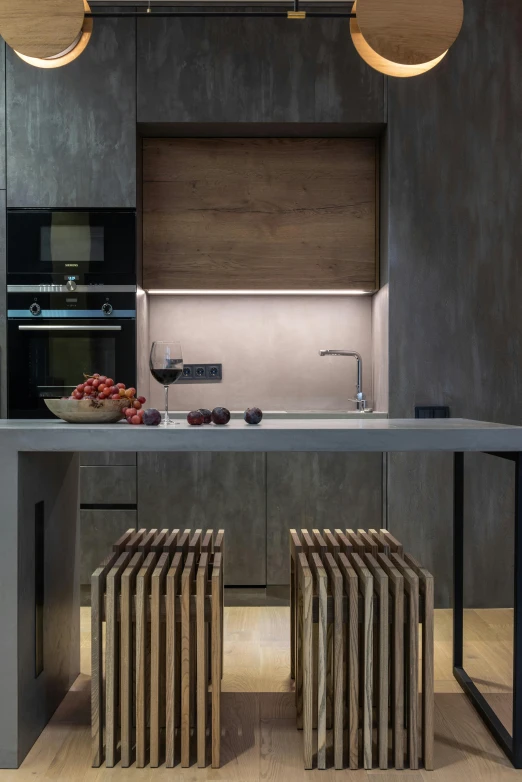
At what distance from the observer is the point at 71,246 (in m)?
3.55

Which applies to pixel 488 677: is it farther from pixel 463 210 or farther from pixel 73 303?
pixel 73 303

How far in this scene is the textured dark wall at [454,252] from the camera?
3.46m

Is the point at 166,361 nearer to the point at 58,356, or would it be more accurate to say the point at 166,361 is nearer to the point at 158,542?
the point at 158,542

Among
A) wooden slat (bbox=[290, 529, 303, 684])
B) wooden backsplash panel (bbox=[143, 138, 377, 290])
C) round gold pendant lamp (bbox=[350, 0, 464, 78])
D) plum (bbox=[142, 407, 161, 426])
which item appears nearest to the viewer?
round gold pendant lamp (bbox=[350, 0, 464, 78])

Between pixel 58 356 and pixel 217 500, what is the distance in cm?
108

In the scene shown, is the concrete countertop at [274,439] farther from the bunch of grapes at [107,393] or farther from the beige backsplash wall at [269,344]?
the beige backsplash wall at [269,344]

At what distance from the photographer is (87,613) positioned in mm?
3385

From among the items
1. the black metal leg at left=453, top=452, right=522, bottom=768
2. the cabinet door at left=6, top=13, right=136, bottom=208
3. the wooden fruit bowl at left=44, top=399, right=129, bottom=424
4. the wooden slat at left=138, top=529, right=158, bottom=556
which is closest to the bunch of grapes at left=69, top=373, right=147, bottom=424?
the wooden fruit bowl at left=44, top=399, right=129, bottom=424

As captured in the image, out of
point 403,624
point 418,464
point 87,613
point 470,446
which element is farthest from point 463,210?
point 87,613

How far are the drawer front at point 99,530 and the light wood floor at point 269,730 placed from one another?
0.43 m

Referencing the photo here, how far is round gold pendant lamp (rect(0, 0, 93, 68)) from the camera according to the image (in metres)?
1.75

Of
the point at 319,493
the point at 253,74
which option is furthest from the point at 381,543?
the point at 253,74

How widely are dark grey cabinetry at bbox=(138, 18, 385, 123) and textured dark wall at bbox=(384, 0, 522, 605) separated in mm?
244

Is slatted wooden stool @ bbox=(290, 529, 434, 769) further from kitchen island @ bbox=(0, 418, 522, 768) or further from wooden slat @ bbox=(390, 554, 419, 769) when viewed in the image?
kitchen island @ bbox=(0, 418, 522, 768)
